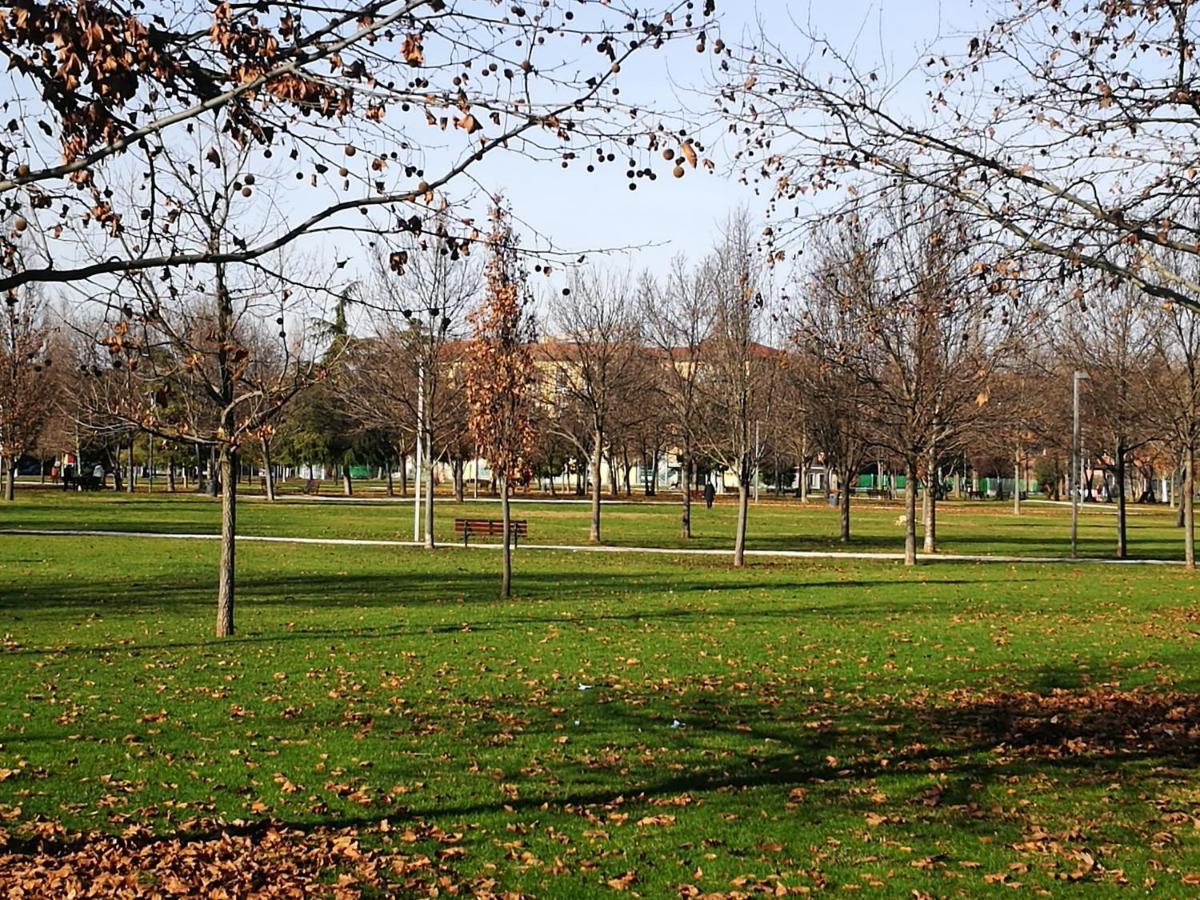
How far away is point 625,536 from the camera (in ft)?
128

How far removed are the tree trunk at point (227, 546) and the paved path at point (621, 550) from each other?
17.1m

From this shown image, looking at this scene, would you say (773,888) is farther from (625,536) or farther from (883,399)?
(625,536)

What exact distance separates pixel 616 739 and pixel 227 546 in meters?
6.95

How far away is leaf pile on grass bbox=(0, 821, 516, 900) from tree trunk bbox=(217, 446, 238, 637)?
7.53 m

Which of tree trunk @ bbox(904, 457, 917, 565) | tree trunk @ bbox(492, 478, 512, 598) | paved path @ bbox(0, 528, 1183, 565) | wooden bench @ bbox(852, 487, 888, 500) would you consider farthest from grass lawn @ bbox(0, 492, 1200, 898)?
wooden bench @ bbox(852, 487, 888, 500)

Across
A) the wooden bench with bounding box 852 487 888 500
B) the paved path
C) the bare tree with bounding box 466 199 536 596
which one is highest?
the bare tree with bounding box 466 199 536 596

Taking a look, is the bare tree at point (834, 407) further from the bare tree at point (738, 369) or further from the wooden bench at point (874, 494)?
the wooden bench at point (874, 494)

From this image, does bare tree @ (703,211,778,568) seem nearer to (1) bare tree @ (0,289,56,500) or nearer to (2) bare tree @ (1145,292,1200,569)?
(2) bare tree @ (1145,292,1200,569)

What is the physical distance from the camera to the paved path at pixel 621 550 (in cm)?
3102

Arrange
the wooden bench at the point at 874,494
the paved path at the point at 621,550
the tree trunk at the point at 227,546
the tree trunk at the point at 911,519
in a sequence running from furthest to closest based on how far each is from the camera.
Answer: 1. the wooden bench at the point at 874,494
2. the paved path at the point at 621,550
3. the tree trunk at the point at 911,519
4. the tree trunk at the point at 227,546

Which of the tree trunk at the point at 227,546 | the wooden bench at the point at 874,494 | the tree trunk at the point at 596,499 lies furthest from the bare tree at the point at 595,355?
the wooden bench at the point at 874,494

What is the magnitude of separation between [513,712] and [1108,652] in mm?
7897

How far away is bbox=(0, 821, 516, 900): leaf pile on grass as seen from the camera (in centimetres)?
552

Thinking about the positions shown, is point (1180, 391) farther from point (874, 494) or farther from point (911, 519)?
point (874, 494)
